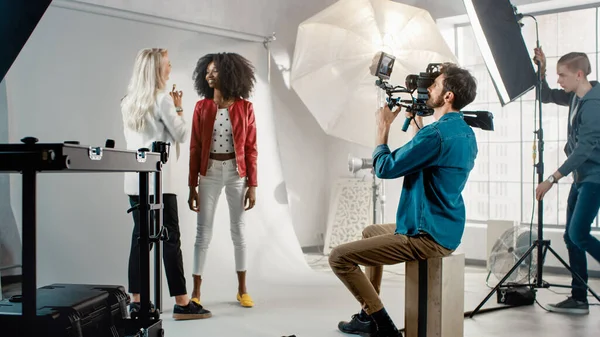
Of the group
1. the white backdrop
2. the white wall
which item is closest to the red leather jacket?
the white backdrop

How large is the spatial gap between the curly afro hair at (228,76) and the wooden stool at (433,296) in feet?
5.19

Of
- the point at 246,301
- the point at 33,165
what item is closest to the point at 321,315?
the point at 246,301

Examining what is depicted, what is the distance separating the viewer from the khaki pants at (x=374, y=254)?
2613 mm

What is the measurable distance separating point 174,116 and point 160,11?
1160mm

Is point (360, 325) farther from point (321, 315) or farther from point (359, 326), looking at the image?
point (321, 315)

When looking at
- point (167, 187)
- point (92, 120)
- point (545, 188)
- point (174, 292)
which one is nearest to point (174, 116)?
point (167, 187)

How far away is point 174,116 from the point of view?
3447 millimetres

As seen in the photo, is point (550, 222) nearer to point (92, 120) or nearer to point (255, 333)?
point (255, 333)

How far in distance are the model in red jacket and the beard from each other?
3.98ft

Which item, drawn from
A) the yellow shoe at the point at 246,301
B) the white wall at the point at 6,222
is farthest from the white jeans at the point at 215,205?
the white wall at the point at 6,222

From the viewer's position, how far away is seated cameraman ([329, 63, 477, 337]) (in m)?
2.60

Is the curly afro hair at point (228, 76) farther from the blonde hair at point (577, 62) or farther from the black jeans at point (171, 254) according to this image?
the blonde hair at point (577, 62)

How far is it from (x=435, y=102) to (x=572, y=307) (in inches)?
66.5

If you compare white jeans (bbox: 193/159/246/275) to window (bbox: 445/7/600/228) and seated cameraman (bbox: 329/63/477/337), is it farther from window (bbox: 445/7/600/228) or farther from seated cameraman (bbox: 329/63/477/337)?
window (bbox: 445/7/600/228)
